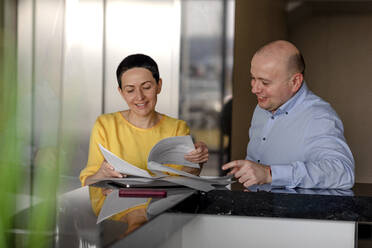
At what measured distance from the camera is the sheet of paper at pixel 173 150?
1.40m

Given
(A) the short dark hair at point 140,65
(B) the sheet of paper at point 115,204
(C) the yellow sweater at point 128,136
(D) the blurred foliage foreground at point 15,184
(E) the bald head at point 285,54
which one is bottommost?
(C) the yellow sweater at point 128,136

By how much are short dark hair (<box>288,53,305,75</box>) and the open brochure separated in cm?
87

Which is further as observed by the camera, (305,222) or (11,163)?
(305,222)

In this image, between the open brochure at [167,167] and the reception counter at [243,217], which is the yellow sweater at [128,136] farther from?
the reception counter at [243,217]

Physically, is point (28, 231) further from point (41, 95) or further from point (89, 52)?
point (89, 52)

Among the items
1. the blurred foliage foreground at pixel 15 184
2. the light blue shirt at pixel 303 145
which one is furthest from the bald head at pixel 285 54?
the blurred foliage foreground at pixel 15 184

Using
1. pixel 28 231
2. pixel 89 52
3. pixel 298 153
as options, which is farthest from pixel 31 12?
pixel 89 52

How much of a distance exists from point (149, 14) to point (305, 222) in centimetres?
279

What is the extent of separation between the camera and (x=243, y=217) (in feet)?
3.42

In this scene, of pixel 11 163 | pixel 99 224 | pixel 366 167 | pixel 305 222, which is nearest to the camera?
pixel 11 163

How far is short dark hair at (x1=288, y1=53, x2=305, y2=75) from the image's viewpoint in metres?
2.16

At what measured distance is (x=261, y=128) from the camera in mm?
2428

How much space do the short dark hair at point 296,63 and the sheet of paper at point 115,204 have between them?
1.30m

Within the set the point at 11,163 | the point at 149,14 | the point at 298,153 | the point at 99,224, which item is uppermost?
the point at 149,14
